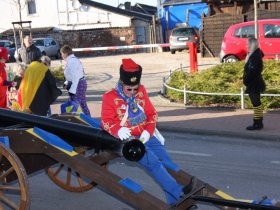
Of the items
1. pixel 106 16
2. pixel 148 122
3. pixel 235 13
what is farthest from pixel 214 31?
pixel 148 122

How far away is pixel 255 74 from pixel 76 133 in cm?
519

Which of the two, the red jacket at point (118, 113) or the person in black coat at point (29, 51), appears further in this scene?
the person in black coat at point (29, 51)

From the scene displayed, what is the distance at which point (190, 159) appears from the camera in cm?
808

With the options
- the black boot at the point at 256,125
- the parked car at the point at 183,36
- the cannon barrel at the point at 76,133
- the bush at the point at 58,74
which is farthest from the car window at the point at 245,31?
the cannon barrel at the point at 76,133

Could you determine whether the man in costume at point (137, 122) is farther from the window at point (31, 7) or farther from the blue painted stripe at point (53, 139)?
the window at point (31, 7)

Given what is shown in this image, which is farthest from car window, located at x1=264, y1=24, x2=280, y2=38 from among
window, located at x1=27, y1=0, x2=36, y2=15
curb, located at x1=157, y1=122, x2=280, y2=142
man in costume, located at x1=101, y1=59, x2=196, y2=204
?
window, located at x1=27, y1=0, x2=36, y2=15

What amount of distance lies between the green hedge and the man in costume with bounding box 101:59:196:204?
6.70 meters

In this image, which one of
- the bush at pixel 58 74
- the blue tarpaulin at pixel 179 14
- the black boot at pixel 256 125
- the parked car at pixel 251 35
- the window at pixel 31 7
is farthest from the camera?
the window at pixel 31 7

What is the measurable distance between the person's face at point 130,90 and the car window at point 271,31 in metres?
16.0

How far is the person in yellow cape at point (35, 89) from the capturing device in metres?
7.75

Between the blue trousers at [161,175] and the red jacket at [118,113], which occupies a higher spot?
the red jacket at [118,113]

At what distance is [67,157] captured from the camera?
4.80 meters

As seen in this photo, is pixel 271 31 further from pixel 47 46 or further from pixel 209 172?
pixel 47 46

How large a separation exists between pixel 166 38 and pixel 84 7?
8482 mm
